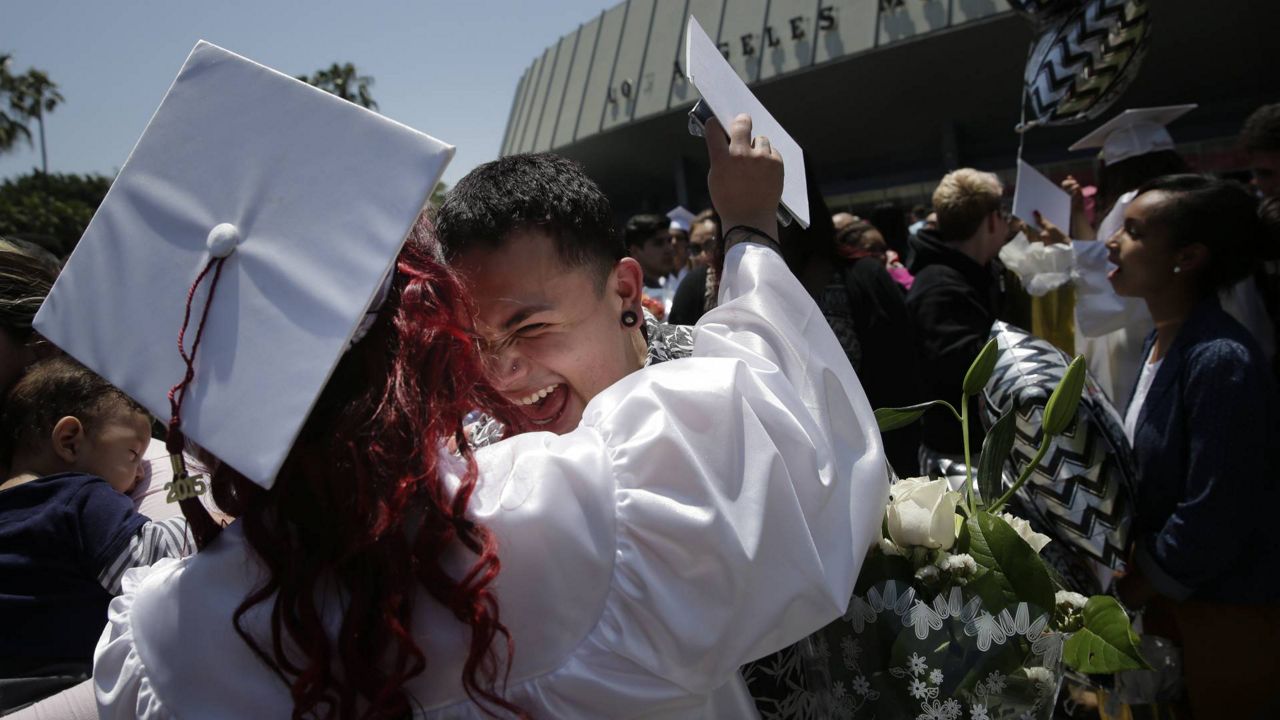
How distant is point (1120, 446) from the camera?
2037mm

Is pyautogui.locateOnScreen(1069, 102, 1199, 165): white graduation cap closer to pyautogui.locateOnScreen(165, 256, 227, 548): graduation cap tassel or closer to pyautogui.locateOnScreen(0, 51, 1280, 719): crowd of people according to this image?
pyautogui.locateOnScreen(0, 51, 1280, 719): crowd of people

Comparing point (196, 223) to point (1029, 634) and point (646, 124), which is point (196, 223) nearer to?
point (1029, 634)

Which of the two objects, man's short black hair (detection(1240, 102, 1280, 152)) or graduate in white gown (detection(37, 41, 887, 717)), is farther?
man's short black hair (detection(1240, 102, 1280, 152))

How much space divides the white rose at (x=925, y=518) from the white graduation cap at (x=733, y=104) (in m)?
0.47

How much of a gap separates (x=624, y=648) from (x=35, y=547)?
1.47 meters

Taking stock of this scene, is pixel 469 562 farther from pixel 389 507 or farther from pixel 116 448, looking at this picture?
pixel 116 448

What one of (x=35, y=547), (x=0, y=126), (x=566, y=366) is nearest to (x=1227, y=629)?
(x=566, y=366)

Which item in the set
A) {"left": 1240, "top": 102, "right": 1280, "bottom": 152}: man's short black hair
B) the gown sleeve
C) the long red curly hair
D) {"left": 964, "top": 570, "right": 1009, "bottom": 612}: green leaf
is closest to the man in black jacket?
{"left": 1240, "top": 102, "right": 1280, "bottom": 152}: man's short black hair

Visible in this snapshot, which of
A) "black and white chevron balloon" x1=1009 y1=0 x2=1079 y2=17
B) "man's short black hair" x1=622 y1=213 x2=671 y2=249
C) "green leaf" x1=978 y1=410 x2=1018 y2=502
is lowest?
"green leaf" x1=978 y1=410 x2=1018 y2=502

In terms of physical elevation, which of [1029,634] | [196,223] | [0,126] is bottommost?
[1029,634]

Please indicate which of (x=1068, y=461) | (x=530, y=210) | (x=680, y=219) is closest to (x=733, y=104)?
(x=530, y=210)

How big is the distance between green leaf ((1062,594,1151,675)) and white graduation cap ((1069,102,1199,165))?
3544 mm

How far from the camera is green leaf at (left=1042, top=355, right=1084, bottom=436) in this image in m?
1.30

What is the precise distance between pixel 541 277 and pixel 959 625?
104 centimetres
